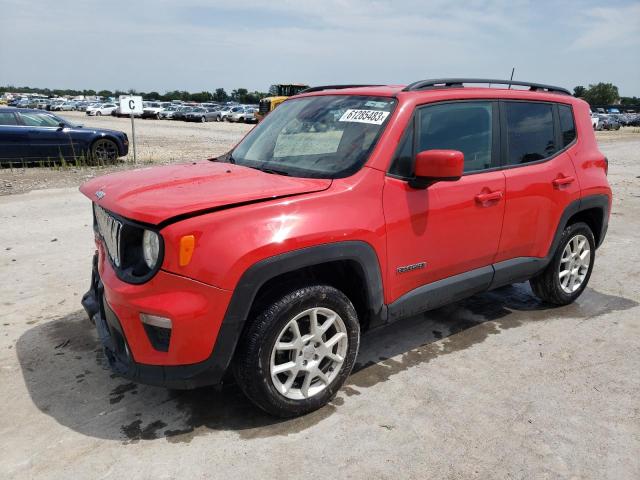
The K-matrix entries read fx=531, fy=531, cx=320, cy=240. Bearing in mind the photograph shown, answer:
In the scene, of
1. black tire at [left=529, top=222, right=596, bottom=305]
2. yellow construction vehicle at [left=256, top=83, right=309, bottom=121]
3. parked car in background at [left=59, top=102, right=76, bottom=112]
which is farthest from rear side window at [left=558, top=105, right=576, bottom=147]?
parked car in background at [left=59, top=102, right=76, bottom=112]

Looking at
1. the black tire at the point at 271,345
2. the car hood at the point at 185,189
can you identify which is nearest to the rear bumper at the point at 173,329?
the black tire at the point at 271,345

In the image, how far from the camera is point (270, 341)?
8.77ft

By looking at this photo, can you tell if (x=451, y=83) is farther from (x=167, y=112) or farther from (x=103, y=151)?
(x=167, y=112)

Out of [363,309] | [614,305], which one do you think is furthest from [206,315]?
[614,305]

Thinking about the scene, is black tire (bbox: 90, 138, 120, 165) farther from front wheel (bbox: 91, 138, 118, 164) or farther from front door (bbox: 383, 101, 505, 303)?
front door (bbox: 383, 101, 505, 303)

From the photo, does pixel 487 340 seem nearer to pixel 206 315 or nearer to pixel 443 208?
pixel 443 208

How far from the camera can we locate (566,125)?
4.31 m

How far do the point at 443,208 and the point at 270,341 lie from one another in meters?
1.39

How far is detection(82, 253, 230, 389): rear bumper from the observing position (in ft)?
8.12

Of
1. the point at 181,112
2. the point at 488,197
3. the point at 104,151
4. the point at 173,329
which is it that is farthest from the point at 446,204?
the point at 181,112

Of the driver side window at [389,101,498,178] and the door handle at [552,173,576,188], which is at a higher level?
the driver side window at [389,101,498,178]

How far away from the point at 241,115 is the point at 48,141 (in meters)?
31.9

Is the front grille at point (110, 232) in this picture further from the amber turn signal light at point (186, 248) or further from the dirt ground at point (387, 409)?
the dirt ground at point (387, 409)

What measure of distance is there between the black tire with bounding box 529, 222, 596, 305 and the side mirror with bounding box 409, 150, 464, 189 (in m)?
1.77
